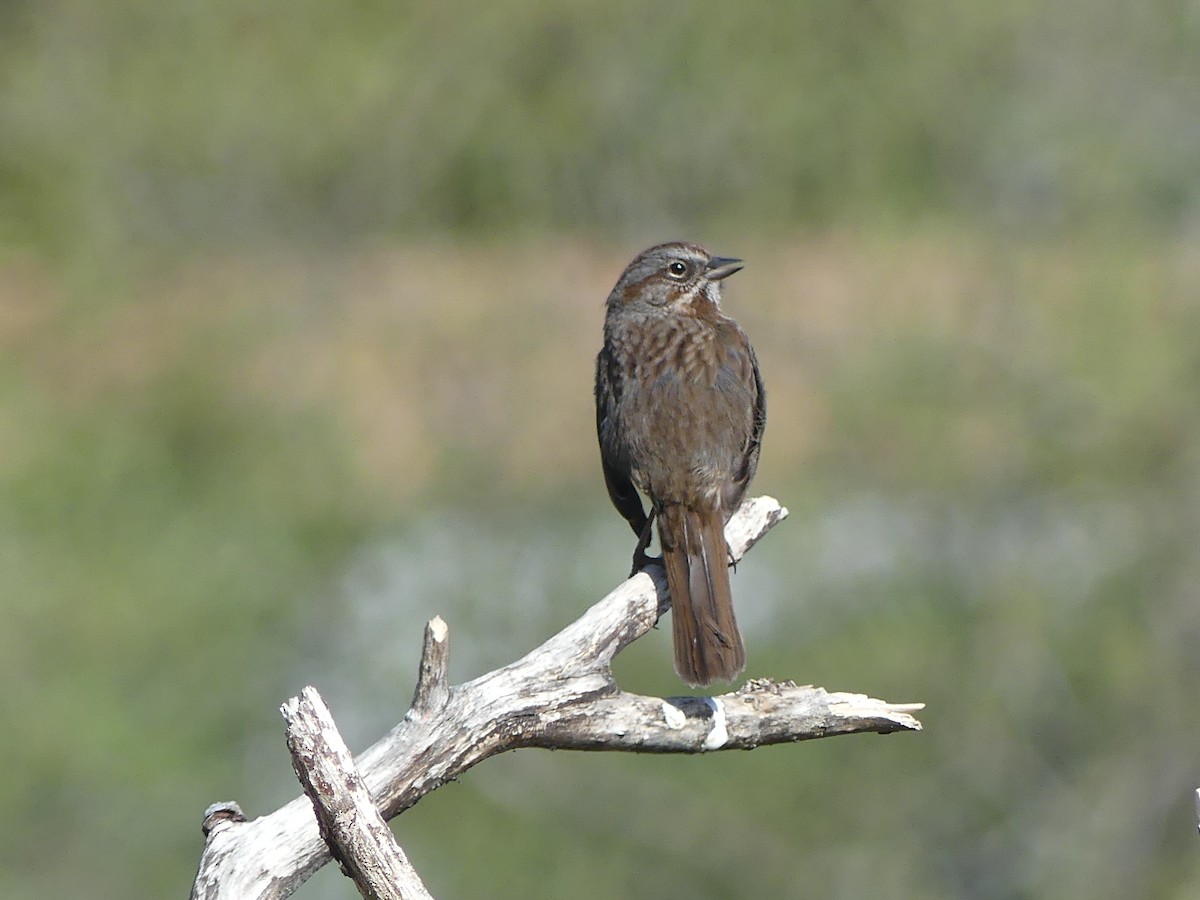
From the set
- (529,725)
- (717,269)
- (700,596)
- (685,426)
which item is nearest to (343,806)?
(529,725)

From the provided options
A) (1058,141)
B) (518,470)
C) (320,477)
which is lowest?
(1058,141)

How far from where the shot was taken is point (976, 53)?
31.3ft

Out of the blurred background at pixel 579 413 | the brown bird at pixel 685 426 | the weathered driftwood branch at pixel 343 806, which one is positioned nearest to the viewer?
the weathered driftwood branch at pixel 343 806

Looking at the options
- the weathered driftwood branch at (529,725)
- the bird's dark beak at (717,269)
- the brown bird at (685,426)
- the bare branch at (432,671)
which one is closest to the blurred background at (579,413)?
the bird's dark beak at (717,269)

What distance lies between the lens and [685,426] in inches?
174

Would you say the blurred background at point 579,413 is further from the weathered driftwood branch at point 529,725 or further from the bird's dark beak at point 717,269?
the weathered driftwood branch at point 529,725

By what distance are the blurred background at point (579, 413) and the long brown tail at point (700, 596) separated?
13.2 ft

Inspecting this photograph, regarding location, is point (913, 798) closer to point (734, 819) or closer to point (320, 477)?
point (734, 819)

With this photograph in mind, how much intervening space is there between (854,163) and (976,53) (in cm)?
109

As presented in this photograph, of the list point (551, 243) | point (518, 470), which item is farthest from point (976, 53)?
point (518, 470)

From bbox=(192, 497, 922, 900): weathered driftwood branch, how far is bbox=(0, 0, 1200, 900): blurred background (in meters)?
4.71

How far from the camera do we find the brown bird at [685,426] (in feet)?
13.0

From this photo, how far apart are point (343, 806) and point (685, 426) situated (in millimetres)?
2001

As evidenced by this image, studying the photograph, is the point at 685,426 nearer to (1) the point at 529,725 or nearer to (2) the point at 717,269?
(2) the point at 717,269
